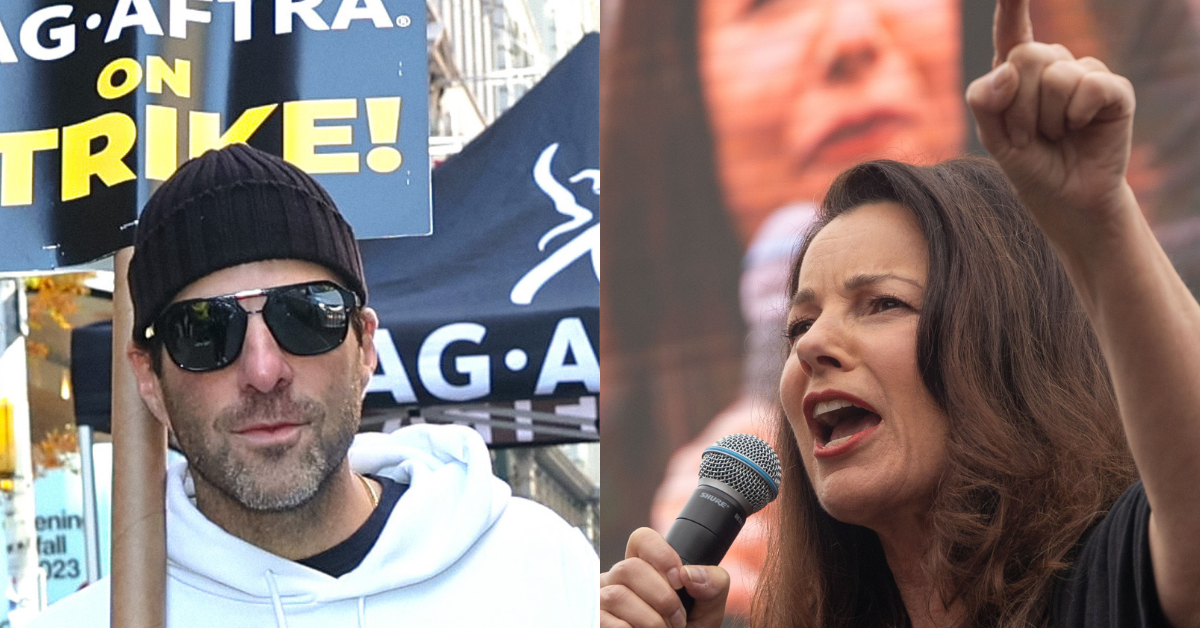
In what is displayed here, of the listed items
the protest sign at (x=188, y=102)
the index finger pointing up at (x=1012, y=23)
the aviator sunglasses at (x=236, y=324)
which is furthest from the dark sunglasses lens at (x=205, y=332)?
the index finger pointing up at (x=1012, y=23)

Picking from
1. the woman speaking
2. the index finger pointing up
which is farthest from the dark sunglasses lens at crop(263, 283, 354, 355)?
the index finger pointing up

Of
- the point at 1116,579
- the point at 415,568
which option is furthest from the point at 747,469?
the point at 415,568

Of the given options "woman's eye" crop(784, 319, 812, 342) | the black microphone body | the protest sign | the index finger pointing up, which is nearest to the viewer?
the index finger pointing up

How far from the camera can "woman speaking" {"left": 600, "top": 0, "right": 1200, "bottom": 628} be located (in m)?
1.41

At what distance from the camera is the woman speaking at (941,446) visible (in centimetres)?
141

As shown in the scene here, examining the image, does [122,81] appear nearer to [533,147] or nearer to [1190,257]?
[533,147]

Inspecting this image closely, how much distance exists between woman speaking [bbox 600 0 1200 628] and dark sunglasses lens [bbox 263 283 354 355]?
2.93 ft

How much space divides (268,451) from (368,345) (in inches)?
10.6

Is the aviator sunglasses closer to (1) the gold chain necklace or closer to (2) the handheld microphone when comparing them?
(1) the gold chain necklace

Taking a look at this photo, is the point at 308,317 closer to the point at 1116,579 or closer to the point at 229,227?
the point at 229,227

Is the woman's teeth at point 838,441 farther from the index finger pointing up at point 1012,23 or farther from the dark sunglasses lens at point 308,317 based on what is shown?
the dark sunglasses lens at point 308,317

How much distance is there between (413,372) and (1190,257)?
1.43 m

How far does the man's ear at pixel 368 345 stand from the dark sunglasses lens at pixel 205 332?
9.2 inches

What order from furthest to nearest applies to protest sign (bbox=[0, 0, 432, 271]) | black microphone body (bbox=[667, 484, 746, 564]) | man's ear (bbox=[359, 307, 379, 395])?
1. protest sign (bbox=[0, 0, 432, 271])
2. man's ear (bbox=[359, 307, 379, 395])
3. black microphone body (bbox=[667, 484, 746, 564])
